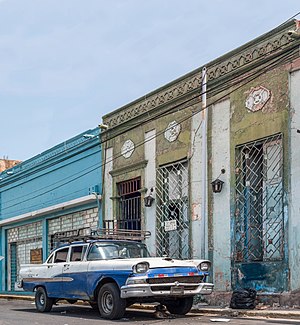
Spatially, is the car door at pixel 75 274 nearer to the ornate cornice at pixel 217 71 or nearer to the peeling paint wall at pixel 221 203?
the peeling paint wall at pixel 221 203

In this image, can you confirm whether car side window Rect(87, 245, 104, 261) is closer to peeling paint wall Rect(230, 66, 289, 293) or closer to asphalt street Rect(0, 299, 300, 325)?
asphalt street Rect(0, 299, 300, 325)

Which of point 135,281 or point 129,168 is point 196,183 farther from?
point 135,281

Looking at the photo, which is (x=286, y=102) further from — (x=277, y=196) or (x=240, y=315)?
(x=240, y=315)

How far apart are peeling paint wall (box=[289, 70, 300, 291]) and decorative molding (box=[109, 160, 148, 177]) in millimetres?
6701

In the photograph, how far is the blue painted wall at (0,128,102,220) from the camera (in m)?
24.1

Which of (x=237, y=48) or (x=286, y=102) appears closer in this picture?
(x=286, y=102)

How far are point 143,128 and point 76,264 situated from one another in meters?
7.35

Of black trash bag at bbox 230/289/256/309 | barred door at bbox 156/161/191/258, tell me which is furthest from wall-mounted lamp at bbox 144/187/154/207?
→ black trash bag at bbox 230/289/256/309

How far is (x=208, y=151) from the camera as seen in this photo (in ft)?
58.7

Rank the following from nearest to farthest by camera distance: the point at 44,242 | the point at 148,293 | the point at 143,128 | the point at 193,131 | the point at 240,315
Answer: the point at 148,293, the point at 240,315, the point at 193,131, the point at 143,128, the point at 44,242

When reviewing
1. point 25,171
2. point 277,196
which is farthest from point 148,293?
point 25,171

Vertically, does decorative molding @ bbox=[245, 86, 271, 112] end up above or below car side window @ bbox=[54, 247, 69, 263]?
above

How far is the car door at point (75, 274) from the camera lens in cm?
1435

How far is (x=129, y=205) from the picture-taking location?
2191 cm
